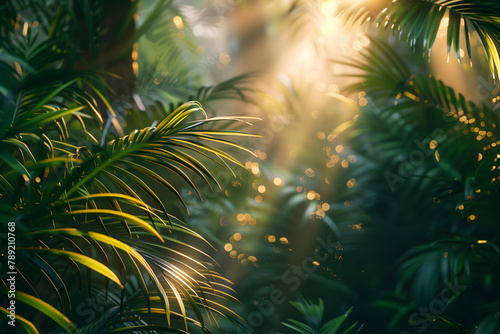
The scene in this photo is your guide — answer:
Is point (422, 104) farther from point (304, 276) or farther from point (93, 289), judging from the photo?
point (93, 289)

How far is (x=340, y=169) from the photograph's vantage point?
5.36 feet

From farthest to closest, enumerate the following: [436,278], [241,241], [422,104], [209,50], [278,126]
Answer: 1. [209,50]
2. [278,126]
3. [241,241]
4. [422,104]
5. [436,278]

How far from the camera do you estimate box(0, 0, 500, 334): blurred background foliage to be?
119cm

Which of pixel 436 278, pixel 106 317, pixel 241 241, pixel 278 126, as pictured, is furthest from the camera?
pixel 278 126

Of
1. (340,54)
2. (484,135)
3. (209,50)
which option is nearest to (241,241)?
(340,54)

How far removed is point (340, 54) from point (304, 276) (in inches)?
37.2

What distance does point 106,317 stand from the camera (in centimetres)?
89

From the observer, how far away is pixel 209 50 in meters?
4.46

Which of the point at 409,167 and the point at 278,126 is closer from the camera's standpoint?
the point at 409,167

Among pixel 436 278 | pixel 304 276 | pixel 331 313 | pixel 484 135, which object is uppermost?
pixel 484 135

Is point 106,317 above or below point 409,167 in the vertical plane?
below

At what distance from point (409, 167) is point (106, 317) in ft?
4.03

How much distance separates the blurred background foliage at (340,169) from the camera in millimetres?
1189

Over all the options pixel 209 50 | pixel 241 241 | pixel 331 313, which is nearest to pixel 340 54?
pixel 241 241
